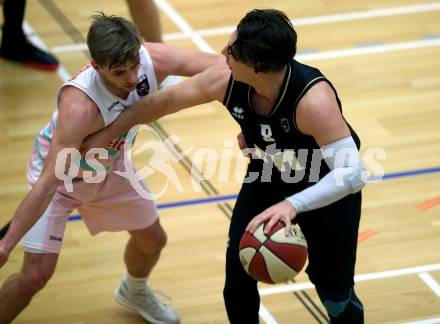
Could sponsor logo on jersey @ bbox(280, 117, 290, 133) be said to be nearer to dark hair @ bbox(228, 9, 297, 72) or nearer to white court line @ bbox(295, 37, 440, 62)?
dark hair @ bbox(228, 9, 297, 72)

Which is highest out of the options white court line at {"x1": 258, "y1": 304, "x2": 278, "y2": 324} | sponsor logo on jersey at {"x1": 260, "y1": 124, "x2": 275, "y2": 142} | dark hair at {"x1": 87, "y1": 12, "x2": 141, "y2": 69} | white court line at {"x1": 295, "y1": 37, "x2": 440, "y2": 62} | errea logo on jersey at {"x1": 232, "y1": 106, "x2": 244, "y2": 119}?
dark hair at {"x1": 87, "y1": 12, "x2": 141, "y2": 69}

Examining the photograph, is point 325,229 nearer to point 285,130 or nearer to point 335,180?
point 335,180

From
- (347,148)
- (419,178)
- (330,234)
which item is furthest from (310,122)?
(419,178)

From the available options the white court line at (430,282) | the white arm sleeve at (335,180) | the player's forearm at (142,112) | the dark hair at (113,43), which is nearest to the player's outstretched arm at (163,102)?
the player's forearm at (142,112)

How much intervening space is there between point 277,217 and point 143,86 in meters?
1.12

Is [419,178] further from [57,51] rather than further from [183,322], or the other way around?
[57,51]

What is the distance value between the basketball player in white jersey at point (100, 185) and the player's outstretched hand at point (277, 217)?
935mm

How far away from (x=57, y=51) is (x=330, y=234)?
192 inches

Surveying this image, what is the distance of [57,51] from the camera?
864 cm

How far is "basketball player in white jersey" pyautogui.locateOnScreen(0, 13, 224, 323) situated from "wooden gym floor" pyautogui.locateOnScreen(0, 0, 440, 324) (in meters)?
0.47

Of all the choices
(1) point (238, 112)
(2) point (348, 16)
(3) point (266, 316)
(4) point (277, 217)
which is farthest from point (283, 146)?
(2) point (348, 16)

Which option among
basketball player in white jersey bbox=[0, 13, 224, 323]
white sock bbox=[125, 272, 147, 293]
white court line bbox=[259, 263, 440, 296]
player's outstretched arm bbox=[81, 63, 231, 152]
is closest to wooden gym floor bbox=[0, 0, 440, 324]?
white court line bbox=[259, 263, 440, 296]

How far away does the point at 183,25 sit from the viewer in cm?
914

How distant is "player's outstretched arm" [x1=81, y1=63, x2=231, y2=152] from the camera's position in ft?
15.0
